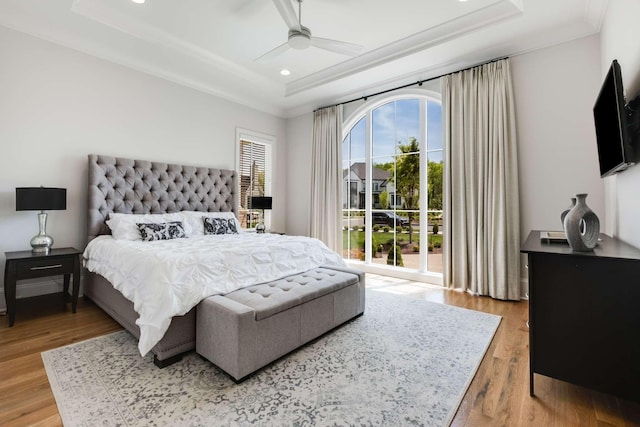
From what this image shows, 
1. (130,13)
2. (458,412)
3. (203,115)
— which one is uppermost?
(130,13)

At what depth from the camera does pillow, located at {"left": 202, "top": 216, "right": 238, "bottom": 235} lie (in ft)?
13.3

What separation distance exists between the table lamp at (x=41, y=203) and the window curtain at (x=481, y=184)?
4.49 m

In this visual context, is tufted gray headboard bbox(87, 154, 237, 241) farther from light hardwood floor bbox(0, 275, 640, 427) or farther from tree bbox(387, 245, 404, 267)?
tree bbox(387, 245, 404, 267)

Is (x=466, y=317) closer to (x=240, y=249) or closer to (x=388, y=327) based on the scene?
(x=388, y=327)

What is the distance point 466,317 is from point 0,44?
5455 millimetres

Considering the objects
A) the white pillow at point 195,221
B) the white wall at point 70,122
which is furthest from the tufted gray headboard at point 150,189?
the white pillow at point 195,221

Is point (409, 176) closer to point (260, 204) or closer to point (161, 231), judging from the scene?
point (260, 204)

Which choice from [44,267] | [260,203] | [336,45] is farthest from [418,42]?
[44,267]

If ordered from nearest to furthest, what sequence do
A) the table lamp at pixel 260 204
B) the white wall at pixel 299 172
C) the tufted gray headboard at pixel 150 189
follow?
1. the tufted gray headboard at pixel 150 189
2. the table lamp at pixel 260 204
3. the white wall at pixel 299 172

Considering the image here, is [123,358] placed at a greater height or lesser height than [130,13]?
lesser

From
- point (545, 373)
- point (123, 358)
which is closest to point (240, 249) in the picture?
point (123, 358)

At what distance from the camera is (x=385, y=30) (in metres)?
3.48

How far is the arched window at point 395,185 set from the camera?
443 centimetres

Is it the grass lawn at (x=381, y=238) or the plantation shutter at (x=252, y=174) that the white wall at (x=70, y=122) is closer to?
the plantation shutter at (x=252, y=174)
